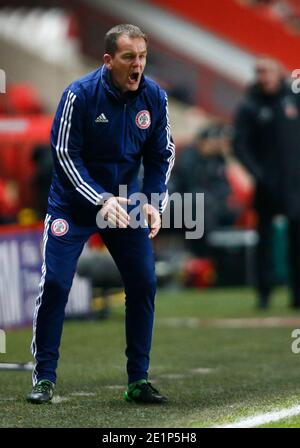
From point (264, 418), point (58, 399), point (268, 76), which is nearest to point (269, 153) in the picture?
point (268, 76)

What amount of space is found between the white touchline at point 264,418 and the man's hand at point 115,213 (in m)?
A: 1.15

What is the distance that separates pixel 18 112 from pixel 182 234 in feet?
11.4

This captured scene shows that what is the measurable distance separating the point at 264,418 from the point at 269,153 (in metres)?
7.35

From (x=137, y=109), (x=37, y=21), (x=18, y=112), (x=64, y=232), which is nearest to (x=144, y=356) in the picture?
(x=64, y=232)

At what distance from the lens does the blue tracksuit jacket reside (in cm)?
676

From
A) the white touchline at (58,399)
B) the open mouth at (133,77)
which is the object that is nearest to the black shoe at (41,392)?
the white touchline at (58,399)

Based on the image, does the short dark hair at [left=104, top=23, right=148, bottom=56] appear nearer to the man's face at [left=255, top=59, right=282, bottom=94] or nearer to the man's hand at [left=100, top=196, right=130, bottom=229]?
the man's hand at [left=100, top=196, right=130, bottom=229]

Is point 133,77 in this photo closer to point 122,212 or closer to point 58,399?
point 122,212

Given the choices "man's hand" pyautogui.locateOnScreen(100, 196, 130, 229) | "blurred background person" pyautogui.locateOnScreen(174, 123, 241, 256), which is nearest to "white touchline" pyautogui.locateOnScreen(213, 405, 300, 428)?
"man's hand" pyautogui.locateOnScreen(100, 196, 130, 229)

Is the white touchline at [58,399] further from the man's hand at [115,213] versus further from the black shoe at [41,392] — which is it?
the man's hand at [115,213]

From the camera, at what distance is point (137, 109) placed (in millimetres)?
6840

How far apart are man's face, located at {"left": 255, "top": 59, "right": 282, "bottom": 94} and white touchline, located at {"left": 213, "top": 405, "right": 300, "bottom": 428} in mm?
6790

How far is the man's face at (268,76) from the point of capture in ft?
42.3
